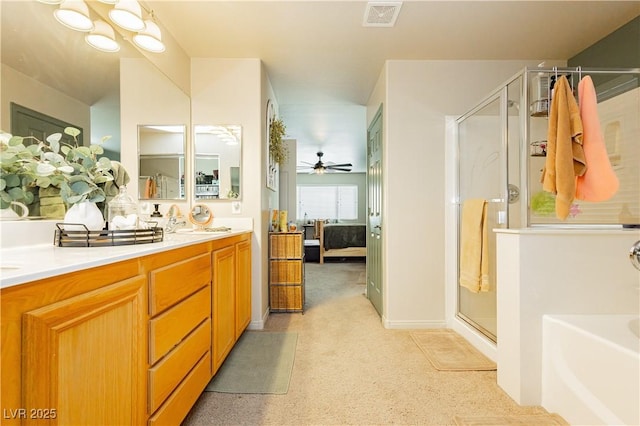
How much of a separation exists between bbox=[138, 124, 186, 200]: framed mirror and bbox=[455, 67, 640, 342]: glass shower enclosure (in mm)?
2420

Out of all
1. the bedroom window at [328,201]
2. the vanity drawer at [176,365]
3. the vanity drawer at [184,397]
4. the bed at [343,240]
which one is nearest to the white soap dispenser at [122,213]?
the vanity drawer at [176,365]

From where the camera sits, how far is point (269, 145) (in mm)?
3379

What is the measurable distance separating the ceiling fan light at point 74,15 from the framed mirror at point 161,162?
0.65 m

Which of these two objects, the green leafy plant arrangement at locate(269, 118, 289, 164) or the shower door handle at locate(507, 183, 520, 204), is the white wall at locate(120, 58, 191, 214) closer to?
the green leafy plant arrangement at locate(269, 118, 289, 164)

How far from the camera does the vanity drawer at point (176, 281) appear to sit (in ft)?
3.77

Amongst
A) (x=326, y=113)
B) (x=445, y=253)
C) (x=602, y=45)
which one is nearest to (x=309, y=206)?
(x=326, y=113)

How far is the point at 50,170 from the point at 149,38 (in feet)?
4.07

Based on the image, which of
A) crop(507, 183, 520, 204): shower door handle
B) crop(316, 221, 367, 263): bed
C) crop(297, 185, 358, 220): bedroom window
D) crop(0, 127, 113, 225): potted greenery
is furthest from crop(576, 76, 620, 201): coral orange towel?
crop(297, 185, 358, 220): bedroom window

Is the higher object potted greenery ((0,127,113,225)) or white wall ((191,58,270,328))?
white wall ((191,58,270,328))

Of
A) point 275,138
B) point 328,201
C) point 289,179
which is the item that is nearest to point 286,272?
point 275,138

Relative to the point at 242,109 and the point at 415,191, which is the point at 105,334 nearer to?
the point at 242,109

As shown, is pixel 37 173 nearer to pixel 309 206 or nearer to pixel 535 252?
pixel 535 252

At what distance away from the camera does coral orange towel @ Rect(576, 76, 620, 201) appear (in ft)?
5.62

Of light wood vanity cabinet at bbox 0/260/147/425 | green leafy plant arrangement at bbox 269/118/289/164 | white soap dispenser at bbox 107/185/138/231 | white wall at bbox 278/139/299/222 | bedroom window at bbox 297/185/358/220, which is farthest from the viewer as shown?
bedroom window at bbox 297/185/358/220
